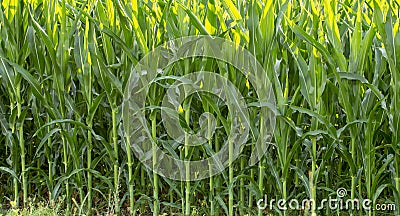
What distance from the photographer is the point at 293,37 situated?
9.80 feet

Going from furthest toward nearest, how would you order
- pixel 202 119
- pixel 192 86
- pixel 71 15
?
pixel 71 15 → pixel 202 119 → pixel 192 86

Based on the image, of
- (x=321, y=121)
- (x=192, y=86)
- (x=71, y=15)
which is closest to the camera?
(x=321, y=121)

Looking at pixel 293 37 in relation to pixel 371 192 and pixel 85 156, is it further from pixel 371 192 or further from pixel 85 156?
pixel 85 156

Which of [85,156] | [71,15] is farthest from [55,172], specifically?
[71,15]

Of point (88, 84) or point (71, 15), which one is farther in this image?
point (71, 15)

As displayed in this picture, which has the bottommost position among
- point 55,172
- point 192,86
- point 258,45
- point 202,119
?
point 55,172

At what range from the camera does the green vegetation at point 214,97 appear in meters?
2.81

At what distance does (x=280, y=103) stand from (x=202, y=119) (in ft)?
1.59

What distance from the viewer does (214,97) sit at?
3.02 metres

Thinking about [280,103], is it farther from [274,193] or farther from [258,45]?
[274,193]

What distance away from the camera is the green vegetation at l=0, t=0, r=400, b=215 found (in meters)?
2.81

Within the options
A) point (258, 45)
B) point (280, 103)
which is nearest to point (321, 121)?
point (280, 103)

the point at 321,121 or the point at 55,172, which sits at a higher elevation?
the point at 321,121

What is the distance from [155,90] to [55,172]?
1.00m
